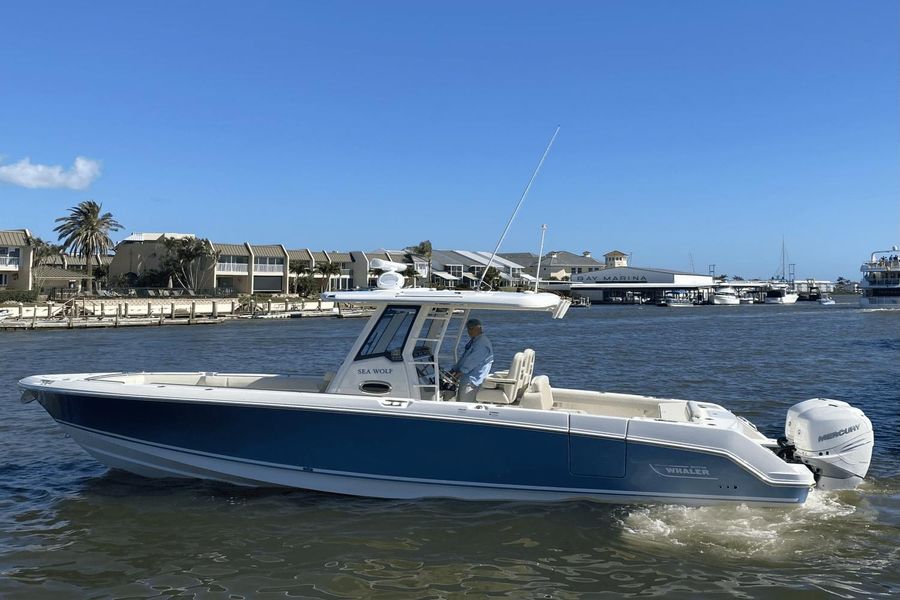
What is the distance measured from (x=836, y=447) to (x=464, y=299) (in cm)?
455

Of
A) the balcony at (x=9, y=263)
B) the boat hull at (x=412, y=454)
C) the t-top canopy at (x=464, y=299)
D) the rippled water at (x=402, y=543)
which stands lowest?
the rippled water at (x=402, y=543)

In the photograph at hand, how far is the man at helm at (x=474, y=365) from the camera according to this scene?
8.91 metres

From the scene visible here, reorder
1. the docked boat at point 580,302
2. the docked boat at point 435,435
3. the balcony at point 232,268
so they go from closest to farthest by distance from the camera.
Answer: the docked boat at point 435,435 → the balcony at point 232,268 → the docked boat at point 580,302

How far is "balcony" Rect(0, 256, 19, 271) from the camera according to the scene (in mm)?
57744

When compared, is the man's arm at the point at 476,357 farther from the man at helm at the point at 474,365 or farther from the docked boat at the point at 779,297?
the docked boat at the point at 779,297

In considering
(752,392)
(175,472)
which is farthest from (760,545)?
(752,392)

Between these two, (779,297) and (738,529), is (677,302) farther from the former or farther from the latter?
(738,529)

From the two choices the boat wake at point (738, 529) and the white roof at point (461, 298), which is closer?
the boat wake at point (738, 529)

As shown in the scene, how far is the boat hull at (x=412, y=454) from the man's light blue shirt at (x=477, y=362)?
2.74ft

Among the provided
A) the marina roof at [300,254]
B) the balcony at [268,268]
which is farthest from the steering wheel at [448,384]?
the marina roof at [300,254]

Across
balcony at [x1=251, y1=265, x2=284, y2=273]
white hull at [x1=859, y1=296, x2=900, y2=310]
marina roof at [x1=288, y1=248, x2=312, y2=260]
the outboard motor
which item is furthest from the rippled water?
white hull at [x1=859, y1=296, x2=900, y2=310]

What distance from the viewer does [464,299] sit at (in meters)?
8.57

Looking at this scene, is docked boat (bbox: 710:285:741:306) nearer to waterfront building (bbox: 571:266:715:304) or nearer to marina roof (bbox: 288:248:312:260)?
waterfront building (bbox: 571:266:715:304)

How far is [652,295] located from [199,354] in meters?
106
